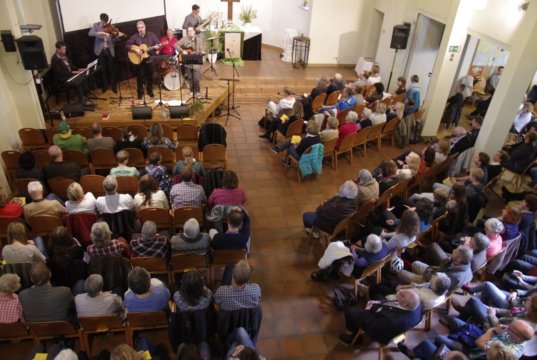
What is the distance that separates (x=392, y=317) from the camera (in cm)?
344

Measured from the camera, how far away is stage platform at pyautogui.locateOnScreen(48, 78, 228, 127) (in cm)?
745

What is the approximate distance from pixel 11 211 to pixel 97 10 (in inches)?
224

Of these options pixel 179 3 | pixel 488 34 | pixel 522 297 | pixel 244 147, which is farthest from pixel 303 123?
pixel 179 3

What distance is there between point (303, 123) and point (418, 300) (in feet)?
14.9

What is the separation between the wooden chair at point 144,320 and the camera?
336cm

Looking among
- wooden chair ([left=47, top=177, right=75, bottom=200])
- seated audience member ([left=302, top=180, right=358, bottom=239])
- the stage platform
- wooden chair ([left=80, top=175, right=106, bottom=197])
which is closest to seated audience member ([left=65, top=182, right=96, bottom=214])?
wooden chair ([left=80, top=175, right=106, bottom=197])

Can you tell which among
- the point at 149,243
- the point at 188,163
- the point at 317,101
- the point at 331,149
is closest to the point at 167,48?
the point at 317,101

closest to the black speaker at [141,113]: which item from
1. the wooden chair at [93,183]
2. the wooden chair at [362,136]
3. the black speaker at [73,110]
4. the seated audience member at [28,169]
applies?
the black speaker at [73,110]

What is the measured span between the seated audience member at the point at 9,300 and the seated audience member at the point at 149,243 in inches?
40.3

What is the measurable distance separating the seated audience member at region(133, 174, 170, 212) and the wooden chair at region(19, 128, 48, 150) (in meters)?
2.69

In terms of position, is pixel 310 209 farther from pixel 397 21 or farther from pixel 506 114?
pixel 397 21

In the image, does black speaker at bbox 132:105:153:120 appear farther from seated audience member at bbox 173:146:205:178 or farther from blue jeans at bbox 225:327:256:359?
blue jeans at bbox 225:327:256:359

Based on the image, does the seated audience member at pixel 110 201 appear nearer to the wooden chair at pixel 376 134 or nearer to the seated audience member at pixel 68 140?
the seated audience member at pixel 68 140

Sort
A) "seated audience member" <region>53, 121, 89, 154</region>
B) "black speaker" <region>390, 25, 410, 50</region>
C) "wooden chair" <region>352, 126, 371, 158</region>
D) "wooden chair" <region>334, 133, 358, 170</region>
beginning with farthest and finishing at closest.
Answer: "black speaker" <region>390, 25, 410, 50</region> < "wooden chair" <region>352, 126, 371, 158</region> < "wooden chair" <region>334, 133, 358, 170</region> < "seated audience member" <region>53, 121, 89, 154</region>
